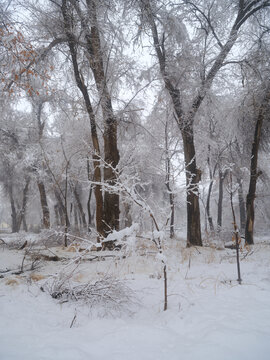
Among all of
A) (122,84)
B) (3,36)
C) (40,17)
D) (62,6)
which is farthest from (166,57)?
(3,36)

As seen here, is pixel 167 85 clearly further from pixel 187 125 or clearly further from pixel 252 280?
pixel 252 280

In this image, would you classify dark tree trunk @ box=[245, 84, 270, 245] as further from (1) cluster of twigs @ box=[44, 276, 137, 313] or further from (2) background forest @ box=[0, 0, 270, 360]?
(1) cluster of twigs @ box=[44, 276, 137, 313]

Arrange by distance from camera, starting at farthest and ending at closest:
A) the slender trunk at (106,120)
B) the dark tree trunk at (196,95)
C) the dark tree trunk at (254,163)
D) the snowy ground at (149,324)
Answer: the dark tree trunk at (254,163) → the dark tree trunk at (196,95) → the slender trunk at (106,120) → the snowy ground at (149,324)

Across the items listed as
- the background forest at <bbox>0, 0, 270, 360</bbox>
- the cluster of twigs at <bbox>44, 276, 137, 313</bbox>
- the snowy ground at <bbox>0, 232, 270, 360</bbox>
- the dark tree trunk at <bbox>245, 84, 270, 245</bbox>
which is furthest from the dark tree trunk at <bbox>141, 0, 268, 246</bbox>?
the cluster of twigs at <bbox>44, 276, 137, 313</bbox>

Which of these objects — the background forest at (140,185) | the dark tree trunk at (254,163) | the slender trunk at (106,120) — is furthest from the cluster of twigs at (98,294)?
the dark tree trunk at (254,163)

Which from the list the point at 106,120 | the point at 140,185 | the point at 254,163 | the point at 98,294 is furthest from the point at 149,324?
the point at 254,163

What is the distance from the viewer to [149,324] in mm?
2297

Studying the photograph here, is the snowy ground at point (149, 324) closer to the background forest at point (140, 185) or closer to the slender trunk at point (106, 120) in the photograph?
the background forest at point (140, 185)

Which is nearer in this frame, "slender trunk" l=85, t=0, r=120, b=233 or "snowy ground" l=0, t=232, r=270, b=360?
"snowy ground" l=0, t=232, r=270, b=360

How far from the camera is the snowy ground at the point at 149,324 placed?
1727 millimetres

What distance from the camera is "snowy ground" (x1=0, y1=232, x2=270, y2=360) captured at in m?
1.73

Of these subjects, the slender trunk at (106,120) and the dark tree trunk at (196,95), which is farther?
the dark tree trunk at (196,95)

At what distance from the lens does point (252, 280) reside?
11.1 ft

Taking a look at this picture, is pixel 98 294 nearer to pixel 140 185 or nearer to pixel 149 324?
pixel 149 324
